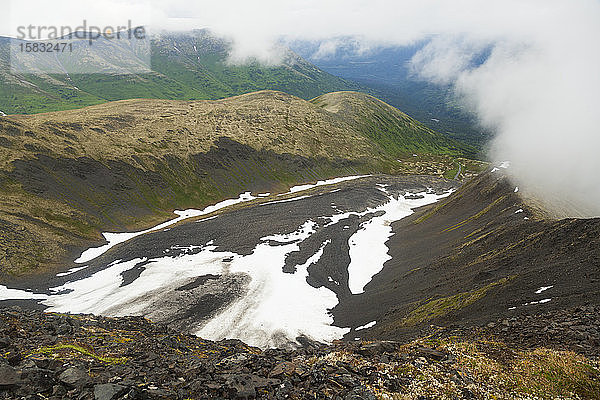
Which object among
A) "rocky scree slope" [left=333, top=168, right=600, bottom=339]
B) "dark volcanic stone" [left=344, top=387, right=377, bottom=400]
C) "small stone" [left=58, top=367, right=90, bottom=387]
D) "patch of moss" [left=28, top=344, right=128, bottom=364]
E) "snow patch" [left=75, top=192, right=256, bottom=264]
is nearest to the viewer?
"small stone" [left=58, top=367, right=90, bottom=387]

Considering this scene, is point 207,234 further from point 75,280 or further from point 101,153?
point 101,153

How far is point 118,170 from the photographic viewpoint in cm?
11800

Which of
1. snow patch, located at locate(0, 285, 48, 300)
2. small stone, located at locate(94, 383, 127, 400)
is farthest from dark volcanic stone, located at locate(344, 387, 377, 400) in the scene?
snow patch, located at locate(0, 285, 48, 300)

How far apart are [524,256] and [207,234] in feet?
233

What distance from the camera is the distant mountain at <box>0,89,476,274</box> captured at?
263 ft

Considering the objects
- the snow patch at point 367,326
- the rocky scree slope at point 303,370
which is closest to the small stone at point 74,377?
the rocky scree slope at point 303,370

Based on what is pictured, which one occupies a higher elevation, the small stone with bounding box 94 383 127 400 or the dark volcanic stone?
A: the small stone with bounding box 94 383 127 400

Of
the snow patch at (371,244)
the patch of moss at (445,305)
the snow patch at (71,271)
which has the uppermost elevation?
the patch of moss at (445,305)

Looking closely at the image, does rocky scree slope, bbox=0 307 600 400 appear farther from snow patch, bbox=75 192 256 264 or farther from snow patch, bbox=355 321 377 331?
snow patch, bbox=75 192 256 264

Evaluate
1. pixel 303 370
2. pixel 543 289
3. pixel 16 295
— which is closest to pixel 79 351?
pixel 303 370

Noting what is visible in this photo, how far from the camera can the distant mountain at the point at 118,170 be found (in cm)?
8031

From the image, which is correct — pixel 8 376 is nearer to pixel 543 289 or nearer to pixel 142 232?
pixel 543 289

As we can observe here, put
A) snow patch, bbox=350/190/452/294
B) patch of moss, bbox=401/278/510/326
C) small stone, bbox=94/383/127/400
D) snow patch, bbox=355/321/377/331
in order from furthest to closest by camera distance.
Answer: snow patch, bbox=350/190/452/294, snow patch, bbox=355/321/377/331, patch of moss, bbox=401/278/510/326, small stone, bbox=94/383/127/400

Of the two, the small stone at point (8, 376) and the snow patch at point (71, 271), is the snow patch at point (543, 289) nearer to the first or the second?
the small stone at point (8, 376)
